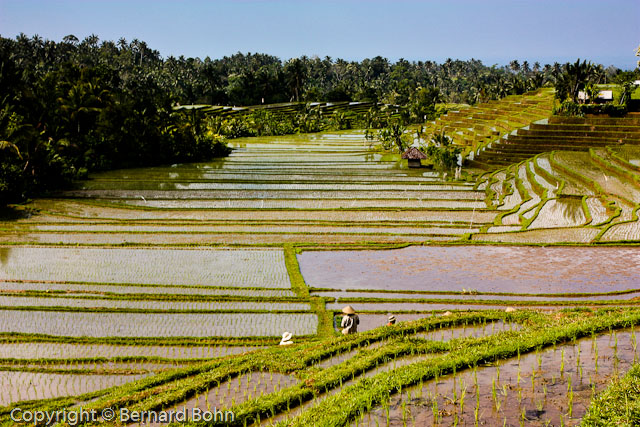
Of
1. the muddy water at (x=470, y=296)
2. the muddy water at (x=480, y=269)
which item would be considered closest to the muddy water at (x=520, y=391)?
the muddy water at (x=470, y=296)

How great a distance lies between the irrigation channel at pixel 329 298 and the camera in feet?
24.2

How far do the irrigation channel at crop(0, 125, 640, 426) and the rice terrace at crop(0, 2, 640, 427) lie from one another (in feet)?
0.18

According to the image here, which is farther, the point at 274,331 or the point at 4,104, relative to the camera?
the point at 4,104

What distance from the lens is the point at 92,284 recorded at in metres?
13.6

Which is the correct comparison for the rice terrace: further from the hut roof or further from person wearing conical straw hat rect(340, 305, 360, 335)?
the hut roof

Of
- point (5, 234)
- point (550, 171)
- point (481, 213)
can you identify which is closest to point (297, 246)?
point (481, 213)

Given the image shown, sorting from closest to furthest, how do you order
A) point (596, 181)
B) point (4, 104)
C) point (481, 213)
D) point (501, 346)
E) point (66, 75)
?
point (501, 346) → point (481, 213) → point (596, 181) → point (4, 104) → point (66, 75)

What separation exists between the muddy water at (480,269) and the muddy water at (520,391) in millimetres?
4961

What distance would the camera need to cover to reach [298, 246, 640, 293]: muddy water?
1332cm

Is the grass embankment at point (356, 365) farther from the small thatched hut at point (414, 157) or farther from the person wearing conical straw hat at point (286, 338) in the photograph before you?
the small thatched hut at point (414, 157)

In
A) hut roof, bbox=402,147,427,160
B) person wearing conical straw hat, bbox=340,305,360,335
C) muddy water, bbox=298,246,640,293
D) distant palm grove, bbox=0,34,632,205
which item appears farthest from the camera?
hut roof, bbox=402,147,427,160

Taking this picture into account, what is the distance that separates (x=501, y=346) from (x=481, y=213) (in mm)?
12802

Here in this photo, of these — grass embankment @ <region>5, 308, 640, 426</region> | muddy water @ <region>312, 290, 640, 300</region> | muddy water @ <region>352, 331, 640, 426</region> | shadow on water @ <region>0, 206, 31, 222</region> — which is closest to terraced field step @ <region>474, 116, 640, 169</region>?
muddy water @ <region>312, 290, 640, 300</region>

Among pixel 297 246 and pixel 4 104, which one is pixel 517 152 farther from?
pixel 4 104
